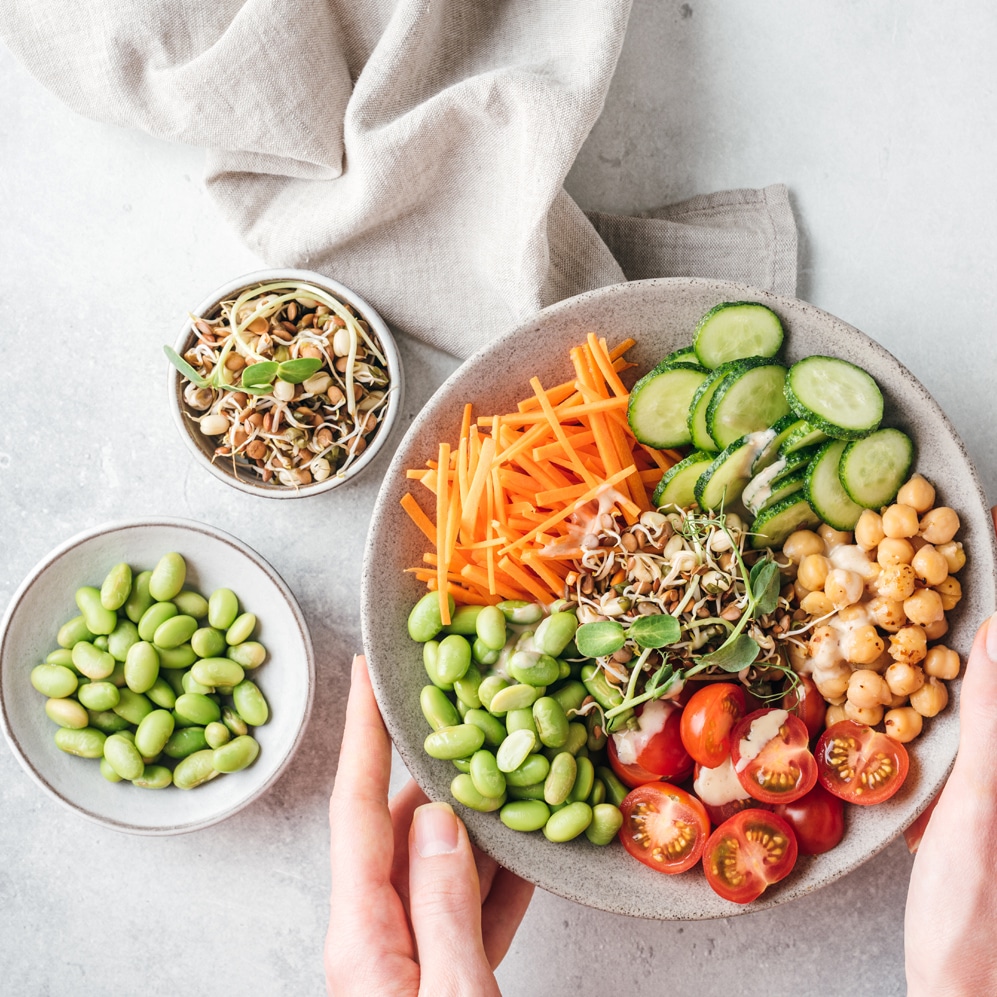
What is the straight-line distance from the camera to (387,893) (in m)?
1.87

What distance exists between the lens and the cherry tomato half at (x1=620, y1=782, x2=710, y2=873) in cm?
193

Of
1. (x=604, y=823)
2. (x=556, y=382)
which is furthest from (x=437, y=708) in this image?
(x=556, y=382)

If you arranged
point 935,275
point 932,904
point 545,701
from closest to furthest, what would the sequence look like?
point 932,904 < point 545,701 < point 935,275

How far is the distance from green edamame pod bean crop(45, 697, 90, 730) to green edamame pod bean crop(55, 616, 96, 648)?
14 centimetres

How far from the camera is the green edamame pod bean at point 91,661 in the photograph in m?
2.23

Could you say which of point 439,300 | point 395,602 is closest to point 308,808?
point 395,602

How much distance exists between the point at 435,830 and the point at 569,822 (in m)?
0.28

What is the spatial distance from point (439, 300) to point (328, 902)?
1594 mm

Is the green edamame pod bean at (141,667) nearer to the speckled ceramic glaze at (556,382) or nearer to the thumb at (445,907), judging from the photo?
the speckled ceramic glaze at (556,382)

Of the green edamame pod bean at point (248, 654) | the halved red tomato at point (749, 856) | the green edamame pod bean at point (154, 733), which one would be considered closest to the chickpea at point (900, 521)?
the halved red tomato at point (749, 856)

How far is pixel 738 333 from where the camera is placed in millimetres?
1918

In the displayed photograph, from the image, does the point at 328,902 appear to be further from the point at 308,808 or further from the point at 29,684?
the point at 29,684

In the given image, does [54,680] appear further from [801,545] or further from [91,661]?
[801,545]

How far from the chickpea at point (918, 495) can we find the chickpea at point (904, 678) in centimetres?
32
